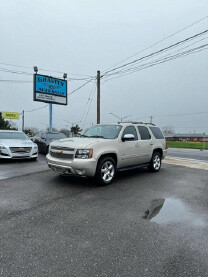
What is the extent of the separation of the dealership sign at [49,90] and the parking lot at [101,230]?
14.2 metres

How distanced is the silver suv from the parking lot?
499mm

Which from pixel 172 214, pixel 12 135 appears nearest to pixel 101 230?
pixel 172 214

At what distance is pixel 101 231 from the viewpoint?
306cm

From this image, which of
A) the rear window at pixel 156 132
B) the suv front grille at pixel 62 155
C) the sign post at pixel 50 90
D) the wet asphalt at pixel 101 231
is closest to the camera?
the wet asphalt at pixel 101 231

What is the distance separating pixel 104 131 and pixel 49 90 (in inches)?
561

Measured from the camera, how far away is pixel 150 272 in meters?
2.18

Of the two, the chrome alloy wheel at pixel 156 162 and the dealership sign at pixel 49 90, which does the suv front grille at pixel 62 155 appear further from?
the dealership sign at pixel 49 90

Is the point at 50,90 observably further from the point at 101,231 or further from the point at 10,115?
the point at 10,115

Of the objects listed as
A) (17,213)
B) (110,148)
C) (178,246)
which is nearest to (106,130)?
(110,148)

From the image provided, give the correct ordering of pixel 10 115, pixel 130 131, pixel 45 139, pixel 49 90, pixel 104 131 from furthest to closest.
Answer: pixel 10 115, pixel 49 90, pixel 45 139, pixel 130 131, pixel 104 131

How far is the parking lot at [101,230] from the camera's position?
2268 mm

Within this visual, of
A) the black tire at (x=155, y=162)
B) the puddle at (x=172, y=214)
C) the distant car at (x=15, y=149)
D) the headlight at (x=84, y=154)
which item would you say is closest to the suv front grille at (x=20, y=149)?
the distant car at (x=15, y=149)

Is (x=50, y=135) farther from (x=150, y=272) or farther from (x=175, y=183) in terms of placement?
(x=150, y=272)

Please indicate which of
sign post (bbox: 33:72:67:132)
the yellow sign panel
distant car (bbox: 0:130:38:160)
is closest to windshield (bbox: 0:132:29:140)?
distant car (bbox: 0:130:38:160)
